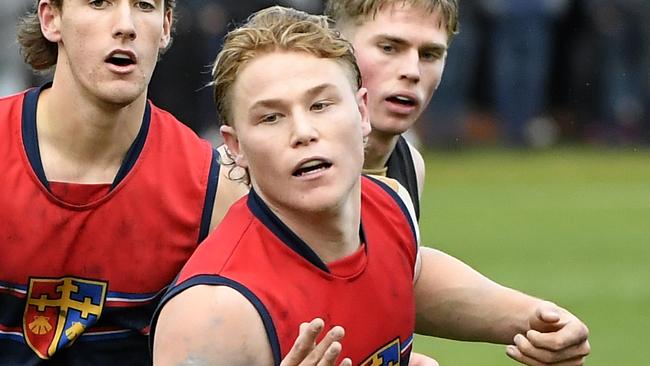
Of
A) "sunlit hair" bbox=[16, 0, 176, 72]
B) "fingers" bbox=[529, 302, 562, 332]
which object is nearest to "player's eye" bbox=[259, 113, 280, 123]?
"fingers" bbox=[529, 302, 562, 332]

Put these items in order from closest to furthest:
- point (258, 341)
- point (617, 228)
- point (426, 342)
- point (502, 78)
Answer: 1. point (258, 341)
2. point (426, 342)
3. point (617, 228)
4. point (502, 78)

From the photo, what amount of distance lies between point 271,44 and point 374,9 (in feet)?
4.80

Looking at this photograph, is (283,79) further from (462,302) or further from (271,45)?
(462,302)

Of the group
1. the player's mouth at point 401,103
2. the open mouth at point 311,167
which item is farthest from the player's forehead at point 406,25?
the open mouth at point 311,167

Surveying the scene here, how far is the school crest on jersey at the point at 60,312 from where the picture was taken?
5867 millimetres

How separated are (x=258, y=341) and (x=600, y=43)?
54.9 feet

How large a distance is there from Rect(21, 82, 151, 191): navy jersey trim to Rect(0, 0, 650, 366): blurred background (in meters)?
8.05

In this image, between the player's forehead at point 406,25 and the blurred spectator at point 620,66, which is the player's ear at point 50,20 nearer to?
the player's forehead at point 406,25

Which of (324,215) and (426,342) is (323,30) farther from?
(426,342)

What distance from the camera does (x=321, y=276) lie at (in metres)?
5.19

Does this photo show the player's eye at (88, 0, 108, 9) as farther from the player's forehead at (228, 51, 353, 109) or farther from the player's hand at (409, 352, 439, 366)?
the player's hand at (409, 352, 439, 366)

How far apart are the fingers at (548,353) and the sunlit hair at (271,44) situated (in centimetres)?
93

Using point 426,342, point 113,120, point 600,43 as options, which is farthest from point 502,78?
point 113,120

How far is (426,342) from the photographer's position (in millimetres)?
11383
